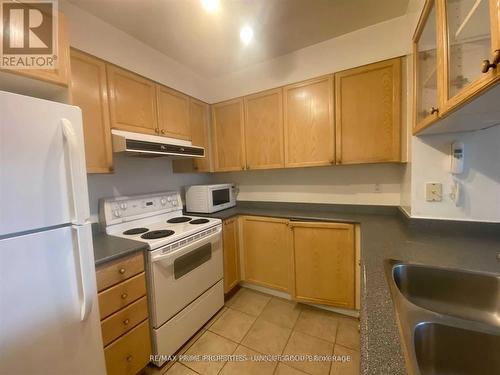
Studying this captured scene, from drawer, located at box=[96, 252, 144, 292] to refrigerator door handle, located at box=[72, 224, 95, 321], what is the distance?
20 cm

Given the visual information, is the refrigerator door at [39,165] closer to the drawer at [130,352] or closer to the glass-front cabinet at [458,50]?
the drawer at [130,352]

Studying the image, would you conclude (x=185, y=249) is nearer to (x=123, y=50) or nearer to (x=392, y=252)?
(x=392, y=252)

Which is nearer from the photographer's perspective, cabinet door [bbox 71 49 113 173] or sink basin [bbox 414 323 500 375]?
sink basin [bbox 414 323 500 375]

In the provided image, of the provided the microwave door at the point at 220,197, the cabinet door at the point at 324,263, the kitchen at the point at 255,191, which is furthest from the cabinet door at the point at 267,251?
the microwave door at the point at 220,197

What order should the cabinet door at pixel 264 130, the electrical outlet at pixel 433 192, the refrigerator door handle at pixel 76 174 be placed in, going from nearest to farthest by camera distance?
1. the refrigerator door handle at pixel 76 174
2. the electrical outlet at pixel 433 192
3. the cabinet door at pixel 264 130

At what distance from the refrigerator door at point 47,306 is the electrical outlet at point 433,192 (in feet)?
6.47

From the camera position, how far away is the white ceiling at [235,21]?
4.75ft

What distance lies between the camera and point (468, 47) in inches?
31.9

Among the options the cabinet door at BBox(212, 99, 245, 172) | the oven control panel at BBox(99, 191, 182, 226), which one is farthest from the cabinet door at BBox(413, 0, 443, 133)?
the oven control panel at BBox(99, 191, 182, 226)

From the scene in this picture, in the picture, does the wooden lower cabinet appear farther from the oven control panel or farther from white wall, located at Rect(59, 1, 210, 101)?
white wall, located at Rect(59, 1, 210, 101)

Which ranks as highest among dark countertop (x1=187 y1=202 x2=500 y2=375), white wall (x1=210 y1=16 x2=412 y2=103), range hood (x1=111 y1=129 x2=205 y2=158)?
white wall (x1=210 y1=16 x2=412 y2=103)

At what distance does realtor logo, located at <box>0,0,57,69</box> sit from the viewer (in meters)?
0.91

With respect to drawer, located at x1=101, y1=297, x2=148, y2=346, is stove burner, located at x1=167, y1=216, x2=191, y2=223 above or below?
above

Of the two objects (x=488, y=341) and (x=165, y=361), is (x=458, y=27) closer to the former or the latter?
(x=488, y=341)
